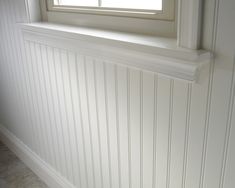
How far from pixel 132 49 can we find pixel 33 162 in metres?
1.44

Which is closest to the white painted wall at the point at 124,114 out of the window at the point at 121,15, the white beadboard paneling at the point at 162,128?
the white beadboard paneling at the point at 162,128

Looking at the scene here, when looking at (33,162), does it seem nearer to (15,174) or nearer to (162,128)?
(15,174)

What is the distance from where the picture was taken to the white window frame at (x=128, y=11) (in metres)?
0.94

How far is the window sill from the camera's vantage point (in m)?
0.79

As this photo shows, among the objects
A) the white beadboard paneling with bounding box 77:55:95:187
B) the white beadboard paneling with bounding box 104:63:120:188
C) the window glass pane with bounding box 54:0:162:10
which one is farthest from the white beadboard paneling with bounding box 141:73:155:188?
the white beadboard paneling with bounding box 77:55:95:187

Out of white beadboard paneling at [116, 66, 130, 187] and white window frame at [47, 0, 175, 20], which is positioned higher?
white window frame at [47, 0, 175, 20]

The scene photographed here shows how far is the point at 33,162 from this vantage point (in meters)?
2.04

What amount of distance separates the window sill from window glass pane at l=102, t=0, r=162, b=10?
11 cm

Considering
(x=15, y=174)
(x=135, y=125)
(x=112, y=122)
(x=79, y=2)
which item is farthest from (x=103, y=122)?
(x=15, y=174)

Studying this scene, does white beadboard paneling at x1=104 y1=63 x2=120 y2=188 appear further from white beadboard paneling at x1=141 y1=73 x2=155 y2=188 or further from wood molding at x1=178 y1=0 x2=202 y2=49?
wood molding at x1=178 y1=0 x2=202 y2=49

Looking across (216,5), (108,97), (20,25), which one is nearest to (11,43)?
(20,25)

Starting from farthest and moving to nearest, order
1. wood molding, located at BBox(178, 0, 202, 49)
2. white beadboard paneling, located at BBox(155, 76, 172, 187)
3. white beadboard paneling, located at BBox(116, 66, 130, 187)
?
1. white beadboard paneling, located at BBox(116, 66, 130, 187)
2. white beadboard paneling, located at BBox(155, 76, 172, 187)
3. wood molding, located at BBox(178, 0, 202, 49)

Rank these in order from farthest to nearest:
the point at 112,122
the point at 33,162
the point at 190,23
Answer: the point at 33,162 → the point at 112,122 → the point at 190,23

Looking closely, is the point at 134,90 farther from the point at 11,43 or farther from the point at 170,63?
the point at 11,43
